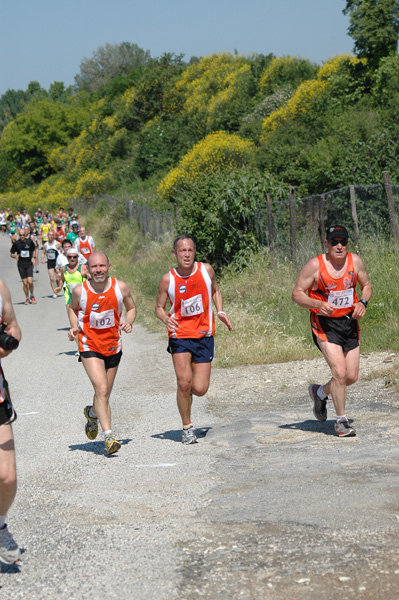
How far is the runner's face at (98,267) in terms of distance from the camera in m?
8.00

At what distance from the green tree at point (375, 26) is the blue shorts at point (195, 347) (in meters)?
24.2

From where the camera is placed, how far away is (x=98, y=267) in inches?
315

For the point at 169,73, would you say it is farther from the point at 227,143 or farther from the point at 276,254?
the point at 276,254

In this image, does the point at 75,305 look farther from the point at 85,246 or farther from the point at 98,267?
the point at 85,246

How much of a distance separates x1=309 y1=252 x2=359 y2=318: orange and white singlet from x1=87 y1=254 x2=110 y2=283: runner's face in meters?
2.03

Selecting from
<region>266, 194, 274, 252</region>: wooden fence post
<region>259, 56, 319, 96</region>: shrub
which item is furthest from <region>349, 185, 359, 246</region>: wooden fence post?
<region>259, 56, 319, 96</region>: shrub

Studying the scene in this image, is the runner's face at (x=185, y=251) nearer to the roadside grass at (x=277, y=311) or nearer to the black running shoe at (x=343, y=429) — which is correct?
the black running shoe at (x=343, y=429)

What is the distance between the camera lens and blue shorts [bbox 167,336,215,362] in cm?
816

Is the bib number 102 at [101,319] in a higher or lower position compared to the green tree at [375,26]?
lower

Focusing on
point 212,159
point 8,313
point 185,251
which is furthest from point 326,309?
point 212,159

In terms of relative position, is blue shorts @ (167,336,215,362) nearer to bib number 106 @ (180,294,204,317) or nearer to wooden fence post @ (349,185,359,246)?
bib number 106 @ (180,294,204,317)

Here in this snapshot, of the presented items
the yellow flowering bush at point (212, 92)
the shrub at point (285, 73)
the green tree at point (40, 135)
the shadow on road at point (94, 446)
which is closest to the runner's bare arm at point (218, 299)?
the shadow on road at point (94, 446)

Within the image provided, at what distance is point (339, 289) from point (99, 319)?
2.32 metres

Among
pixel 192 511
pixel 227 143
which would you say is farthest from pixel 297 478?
pixel 227 143
